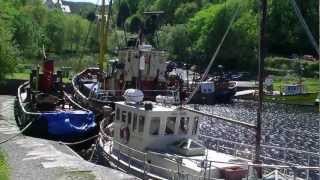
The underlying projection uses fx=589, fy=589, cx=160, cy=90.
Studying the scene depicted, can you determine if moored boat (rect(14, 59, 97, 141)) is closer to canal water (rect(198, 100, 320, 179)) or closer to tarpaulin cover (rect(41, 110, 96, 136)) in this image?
tarpaulin cover (rect(41, 110, 96, 136))

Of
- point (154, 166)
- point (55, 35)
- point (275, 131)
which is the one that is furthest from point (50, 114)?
point (55, 35)

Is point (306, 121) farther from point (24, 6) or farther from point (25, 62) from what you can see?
point (24, 6)

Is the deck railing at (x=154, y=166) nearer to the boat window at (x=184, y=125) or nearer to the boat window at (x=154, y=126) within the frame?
the boat window at (x=154, y=126)

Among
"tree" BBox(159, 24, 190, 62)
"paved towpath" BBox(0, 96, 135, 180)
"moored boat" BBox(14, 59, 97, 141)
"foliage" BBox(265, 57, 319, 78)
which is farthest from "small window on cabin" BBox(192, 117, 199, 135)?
"tree" BBox(159, 24, 190, 62)

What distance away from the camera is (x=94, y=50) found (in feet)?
374

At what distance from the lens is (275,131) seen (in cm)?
5091

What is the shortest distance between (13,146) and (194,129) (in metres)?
9.77

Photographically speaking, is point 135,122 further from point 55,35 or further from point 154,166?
point 55,35

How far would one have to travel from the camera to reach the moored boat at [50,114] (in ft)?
120

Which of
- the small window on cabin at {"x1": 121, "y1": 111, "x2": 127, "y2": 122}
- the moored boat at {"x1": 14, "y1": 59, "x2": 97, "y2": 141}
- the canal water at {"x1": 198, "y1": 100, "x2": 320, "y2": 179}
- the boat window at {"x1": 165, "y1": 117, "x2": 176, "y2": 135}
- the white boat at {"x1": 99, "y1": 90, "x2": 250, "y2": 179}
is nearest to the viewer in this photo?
the white boat at {"x1": 99, "y1": 90, "x2": 250, "y2": 179}

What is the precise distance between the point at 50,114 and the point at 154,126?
1365cm

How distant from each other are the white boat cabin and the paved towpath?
6.60 feet

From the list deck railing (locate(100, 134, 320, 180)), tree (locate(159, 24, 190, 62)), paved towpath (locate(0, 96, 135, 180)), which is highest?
tree (locate(159, 24, 190, 62))

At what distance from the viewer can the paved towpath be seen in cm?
2333
